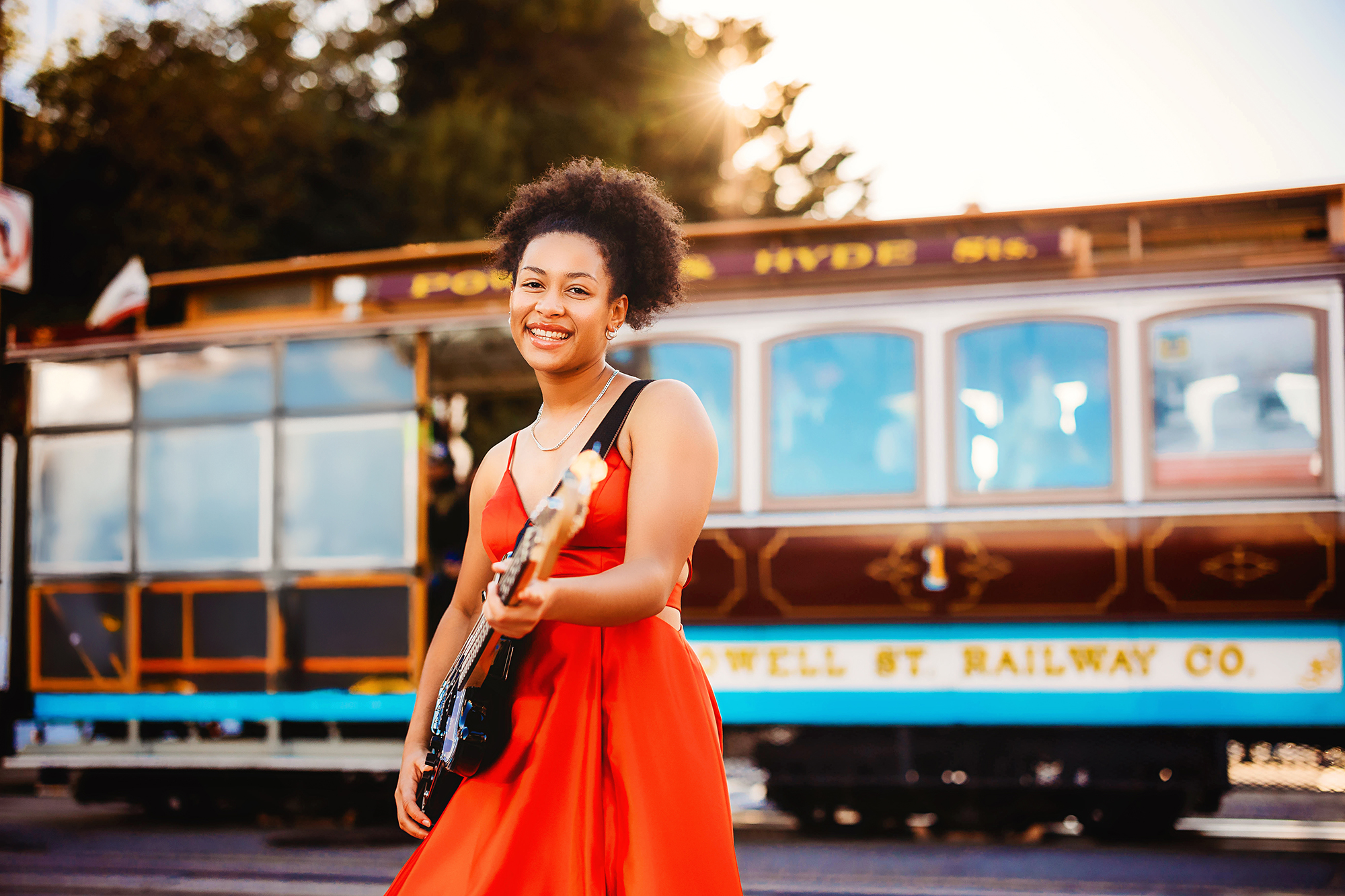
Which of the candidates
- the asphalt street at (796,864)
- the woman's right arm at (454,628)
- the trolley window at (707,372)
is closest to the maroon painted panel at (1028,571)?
the trolley window at (707,372)

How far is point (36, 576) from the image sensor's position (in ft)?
26.9

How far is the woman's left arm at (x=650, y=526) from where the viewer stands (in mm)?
1592

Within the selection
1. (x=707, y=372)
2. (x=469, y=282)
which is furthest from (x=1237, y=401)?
(x=469, y=282)

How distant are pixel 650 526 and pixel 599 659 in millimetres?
281

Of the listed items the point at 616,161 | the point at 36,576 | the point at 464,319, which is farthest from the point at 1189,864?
the point at 616,161

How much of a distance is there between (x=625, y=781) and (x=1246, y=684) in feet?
17.7

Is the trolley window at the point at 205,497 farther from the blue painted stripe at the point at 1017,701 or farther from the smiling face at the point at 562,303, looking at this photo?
the smiling face at the point at 562,303

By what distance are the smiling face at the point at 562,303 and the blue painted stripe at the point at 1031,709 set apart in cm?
503

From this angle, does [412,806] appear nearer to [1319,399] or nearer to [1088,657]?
[1088,657]

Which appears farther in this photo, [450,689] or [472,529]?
[472,529]

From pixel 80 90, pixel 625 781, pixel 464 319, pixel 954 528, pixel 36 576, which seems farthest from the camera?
pixel 80 90

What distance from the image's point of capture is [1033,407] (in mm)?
6703

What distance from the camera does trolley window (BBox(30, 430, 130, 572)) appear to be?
316 inches

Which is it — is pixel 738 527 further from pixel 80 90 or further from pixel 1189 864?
pixel 80 90
